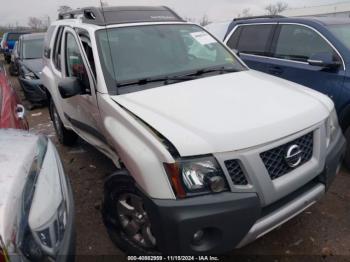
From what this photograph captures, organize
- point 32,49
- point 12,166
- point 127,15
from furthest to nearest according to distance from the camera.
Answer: point 32,49 → point 127,15 → point 12,166

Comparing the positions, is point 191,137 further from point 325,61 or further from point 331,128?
point 325,61

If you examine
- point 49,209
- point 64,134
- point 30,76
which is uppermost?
point 49,209

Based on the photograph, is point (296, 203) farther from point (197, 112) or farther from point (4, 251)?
point (4, 251)

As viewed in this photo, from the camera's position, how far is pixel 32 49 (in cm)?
988

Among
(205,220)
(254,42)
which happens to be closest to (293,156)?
(205,220)

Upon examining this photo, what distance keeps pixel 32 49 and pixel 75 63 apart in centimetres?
701

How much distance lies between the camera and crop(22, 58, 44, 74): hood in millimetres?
8281

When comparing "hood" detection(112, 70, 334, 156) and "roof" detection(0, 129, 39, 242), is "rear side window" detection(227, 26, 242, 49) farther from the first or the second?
"roof" detection(0, 129, 39, 242)

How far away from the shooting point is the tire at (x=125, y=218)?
2.42m

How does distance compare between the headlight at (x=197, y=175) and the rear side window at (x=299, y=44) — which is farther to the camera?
the rear side window at (x=299, y=44)

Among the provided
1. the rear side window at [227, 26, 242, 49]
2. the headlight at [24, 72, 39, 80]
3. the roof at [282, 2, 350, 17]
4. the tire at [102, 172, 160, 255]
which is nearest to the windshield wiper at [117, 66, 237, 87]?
the tire at [102, 172, 160, 255]

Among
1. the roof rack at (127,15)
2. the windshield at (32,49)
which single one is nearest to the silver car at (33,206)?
the roof rack at (127,15)

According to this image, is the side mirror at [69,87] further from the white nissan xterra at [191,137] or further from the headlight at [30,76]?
the headlight at [30,76]

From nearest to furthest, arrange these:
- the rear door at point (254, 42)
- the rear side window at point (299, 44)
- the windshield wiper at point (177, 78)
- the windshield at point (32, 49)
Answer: the windshield wiper at point (177, 78) < the rear side window at point (299, 44) < the rear door at point (254, 42) < the windshield at point (32, 49)
